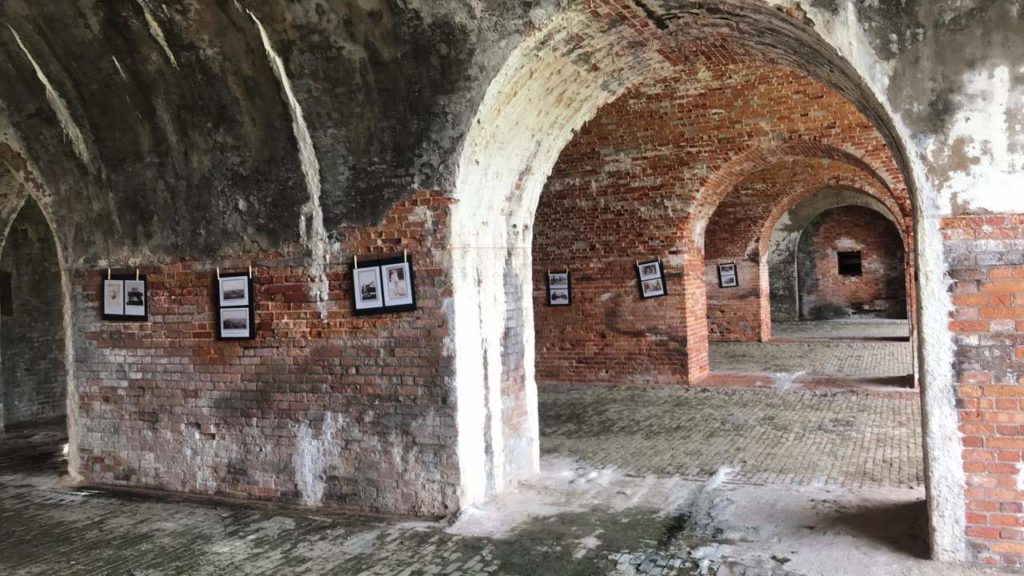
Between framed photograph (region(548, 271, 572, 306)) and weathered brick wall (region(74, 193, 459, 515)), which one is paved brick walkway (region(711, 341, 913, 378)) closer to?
framed photograph (region(548, 271, 572, 306))

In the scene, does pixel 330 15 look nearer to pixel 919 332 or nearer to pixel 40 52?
pixel 40 52

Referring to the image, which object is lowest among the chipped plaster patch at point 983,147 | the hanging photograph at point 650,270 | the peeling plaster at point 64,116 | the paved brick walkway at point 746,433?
the paved brick walkway at point 746,433

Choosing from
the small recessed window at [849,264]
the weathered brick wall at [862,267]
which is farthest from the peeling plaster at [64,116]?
the small recessed window at [849,264]

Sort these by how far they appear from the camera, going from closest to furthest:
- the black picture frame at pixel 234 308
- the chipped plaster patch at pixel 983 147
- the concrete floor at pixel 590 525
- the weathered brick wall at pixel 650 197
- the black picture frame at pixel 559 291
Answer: the chipped plaster patch at pixel 983 147
the concrete floor at pixel 590 525
the black picture frame at pixel 234 308
the weathered brick wall at pixel 650 197
the black picture frame at pixel 559 291

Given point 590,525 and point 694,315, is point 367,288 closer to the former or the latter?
point 590,525

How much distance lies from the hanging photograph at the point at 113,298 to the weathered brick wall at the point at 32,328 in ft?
15.2

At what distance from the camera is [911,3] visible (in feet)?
14.3

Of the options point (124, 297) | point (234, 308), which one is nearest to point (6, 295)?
point (124, 297)

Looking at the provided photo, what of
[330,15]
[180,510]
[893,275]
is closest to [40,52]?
[330,15]

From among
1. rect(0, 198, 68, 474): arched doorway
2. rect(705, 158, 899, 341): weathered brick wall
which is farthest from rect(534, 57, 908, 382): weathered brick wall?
rect(0, 198, 68, 474): arched doorway

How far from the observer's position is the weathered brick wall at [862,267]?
24500mm

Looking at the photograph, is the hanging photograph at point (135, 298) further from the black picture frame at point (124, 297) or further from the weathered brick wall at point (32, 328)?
the weathered brick wall at point (32, 328)

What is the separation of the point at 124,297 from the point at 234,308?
1.29 metres

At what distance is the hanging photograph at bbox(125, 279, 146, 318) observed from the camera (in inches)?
272
